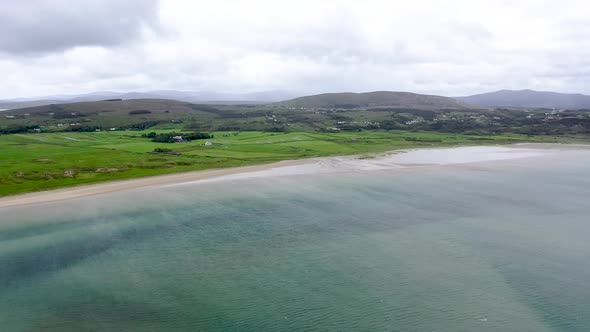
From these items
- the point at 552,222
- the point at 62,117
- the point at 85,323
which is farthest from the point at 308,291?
the point at 62,117

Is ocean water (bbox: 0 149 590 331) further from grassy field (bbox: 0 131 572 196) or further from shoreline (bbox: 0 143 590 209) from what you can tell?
grassy field (bbox: 0 131 572 196)

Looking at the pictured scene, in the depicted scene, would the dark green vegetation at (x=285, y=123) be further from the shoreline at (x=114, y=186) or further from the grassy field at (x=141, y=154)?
the shoreline at (x=114, y=186)

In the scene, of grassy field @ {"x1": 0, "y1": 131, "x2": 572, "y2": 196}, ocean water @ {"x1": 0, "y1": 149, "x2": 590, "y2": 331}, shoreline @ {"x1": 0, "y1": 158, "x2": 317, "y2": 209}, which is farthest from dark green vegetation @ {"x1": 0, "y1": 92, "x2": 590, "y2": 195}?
ocean water @ {"x1": 0, "y1": 149, "x2": 590, "y2": 331}

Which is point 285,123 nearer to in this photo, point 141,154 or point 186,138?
point 186,138

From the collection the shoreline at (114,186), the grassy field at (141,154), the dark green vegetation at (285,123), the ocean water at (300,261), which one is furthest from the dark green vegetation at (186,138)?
the ocean water at (300,261)

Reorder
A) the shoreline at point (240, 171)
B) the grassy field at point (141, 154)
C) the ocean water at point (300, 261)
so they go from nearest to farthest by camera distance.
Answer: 1. the ocean water at point (300, 261)
2. the shoreline at point (240, 171)
3. the grassy field at point (141, 154)

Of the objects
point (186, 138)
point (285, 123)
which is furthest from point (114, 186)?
point (285, 123)
